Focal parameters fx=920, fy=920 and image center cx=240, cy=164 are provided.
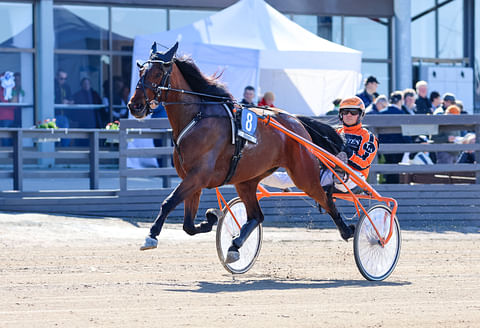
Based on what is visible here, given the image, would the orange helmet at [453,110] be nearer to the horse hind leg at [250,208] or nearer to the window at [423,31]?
the horse hind leg at [250,208]

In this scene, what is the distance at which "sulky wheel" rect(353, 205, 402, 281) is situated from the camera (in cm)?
804

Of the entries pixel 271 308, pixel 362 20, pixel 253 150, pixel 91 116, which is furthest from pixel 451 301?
pixel 362 20

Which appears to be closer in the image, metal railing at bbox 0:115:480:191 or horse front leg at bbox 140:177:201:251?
horse front leg at bbox 140:177:201:251

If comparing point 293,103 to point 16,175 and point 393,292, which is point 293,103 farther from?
point 393,292

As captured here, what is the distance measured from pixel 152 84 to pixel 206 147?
0.70 meters

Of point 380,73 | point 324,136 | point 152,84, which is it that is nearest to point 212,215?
point 152,84

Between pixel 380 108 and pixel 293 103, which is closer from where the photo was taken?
pixel 380 108

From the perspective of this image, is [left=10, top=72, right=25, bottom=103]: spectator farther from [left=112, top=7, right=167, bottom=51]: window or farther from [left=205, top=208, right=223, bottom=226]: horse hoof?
[left=205, top=208, right=223, bottom=226]: horse hoof

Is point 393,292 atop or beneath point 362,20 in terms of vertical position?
beneath

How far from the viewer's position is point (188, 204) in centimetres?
792

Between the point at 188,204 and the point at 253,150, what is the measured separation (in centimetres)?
77

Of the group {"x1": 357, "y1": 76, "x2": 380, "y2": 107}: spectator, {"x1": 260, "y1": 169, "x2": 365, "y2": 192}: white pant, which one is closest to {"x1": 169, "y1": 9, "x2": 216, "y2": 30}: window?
{"x1": 357, "y1": 76, "x2": 380, "y2": 107}: spectator

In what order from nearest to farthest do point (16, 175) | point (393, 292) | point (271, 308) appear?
1. point (271, 308)
2. point (393, 292)
3. point (16, 175)

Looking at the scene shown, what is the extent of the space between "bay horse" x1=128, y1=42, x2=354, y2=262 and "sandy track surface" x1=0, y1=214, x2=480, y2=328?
56cm
